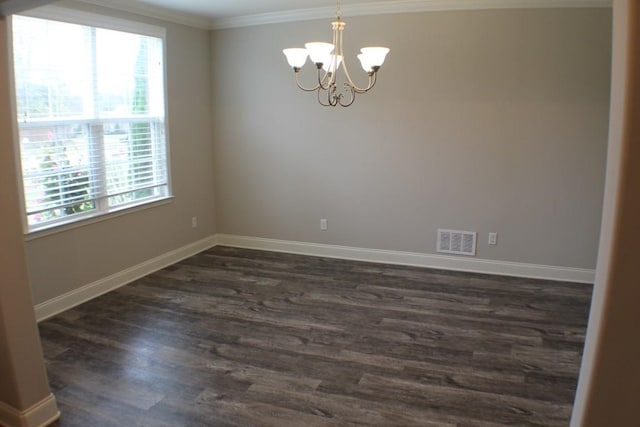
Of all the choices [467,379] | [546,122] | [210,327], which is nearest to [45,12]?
[210,327]

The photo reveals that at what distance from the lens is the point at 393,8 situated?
4.75 m

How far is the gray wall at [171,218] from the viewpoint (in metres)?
4.00

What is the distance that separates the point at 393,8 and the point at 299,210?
88.5 inches

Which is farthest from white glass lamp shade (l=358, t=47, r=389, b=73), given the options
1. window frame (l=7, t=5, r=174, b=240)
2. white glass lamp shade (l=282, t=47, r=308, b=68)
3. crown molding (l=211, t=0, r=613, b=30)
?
window frame (l=7, t=5, r=174, b=240)

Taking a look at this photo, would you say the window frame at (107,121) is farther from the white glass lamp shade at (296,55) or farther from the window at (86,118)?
the white glass lamp shade at (296,55)

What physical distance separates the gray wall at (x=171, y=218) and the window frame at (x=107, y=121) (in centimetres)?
5

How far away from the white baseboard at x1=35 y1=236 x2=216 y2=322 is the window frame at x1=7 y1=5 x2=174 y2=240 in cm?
54

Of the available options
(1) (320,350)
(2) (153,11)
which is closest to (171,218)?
(2) (153,11)

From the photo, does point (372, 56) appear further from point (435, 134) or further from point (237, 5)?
point (237, 5)

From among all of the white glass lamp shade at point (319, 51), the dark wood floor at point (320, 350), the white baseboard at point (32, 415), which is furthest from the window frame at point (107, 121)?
the white glass lamp shade at point (319, 51)

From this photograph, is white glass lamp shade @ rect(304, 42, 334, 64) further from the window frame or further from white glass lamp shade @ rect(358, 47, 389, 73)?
the window frame

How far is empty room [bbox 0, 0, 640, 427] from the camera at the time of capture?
291 cm

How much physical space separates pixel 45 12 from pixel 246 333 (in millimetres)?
2740

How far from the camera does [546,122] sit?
4.56m
